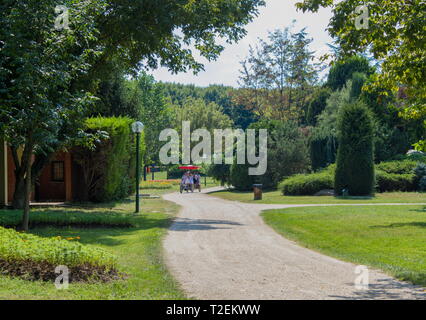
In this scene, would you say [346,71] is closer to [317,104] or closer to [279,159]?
[317,104]

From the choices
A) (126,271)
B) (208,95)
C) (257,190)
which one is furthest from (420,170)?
(208,95)

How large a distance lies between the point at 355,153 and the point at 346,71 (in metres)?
22.6

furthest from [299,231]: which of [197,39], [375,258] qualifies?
[197,39]

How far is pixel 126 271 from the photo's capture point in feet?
29.3

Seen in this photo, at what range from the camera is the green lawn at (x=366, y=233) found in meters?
10.1

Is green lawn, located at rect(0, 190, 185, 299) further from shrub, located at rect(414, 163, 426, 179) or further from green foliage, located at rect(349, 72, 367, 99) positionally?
green foliage, located at rect(349, 72, 367, 99)

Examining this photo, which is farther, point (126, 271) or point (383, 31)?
point (383, 31)

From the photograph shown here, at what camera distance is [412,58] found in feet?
38.9

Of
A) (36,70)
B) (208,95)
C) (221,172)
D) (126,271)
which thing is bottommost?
(126,271)

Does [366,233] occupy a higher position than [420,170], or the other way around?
[420,170]

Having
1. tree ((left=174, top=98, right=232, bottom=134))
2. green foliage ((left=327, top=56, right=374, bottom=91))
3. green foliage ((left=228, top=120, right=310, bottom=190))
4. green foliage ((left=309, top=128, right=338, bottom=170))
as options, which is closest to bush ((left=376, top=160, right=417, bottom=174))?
green foliage ((left=228, top=120, right=310, bottom=190))

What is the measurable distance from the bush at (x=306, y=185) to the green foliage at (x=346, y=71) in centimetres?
1733

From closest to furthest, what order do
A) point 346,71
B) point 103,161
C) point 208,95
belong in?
point 103,161
point 346,71
point 208,95

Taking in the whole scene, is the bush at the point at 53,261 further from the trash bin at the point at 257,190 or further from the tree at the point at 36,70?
the trash bin at the point at 257,190
